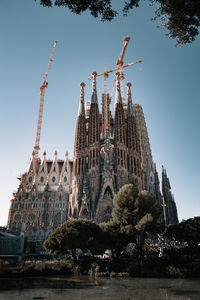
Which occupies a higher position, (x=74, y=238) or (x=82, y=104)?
(x=82, y=104)

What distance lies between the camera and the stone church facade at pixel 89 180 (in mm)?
46531

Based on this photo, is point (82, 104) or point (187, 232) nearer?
point (187, 232)

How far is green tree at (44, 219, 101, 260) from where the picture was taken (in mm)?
24656

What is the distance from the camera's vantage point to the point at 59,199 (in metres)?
55.9

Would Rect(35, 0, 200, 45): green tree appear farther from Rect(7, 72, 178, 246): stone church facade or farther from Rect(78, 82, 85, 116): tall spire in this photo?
Rect(78, 82, 85, 116): tall spire

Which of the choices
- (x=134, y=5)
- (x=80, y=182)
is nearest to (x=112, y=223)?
(x=80, y=182)

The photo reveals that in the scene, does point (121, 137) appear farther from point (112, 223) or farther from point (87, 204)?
point (112, 223)

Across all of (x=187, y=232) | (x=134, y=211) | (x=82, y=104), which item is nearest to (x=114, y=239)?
(x=134, y=211)

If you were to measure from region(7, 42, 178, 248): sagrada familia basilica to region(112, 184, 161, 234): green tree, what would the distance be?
14.1m

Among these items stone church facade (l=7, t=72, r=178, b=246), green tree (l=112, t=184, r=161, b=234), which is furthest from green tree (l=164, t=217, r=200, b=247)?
stone church facade (l=7, t=72, r=178, b=246)

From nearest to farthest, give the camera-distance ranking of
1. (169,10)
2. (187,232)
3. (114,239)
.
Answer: (169,10)
(187,232)
(114,239)

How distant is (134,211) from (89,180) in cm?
2127

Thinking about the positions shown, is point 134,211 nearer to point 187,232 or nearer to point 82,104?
point 187,232

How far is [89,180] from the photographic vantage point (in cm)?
4866
